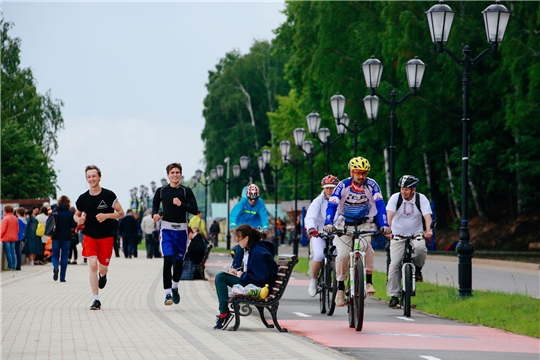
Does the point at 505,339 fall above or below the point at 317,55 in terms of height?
below

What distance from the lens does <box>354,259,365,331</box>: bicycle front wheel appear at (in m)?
12.3

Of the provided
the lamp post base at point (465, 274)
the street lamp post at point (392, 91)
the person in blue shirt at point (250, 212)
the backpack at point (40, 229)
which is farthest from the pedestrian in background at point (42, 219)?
the lamp post base at point (465, 274)

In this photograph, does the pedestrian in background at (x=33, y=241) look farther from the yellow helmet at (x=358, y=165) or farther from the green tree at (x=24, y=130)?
the green tree at (x=24, y=130)

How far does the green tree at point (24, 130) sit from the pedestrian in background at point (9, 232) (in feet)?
117

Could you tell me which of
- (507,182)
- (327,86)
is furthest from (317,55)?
(507,182)

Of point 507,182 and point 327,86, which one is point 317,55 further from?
point 507,182

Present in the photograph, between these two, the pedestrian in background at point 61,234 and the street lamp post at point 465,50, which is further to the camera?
the pedestrian in background at point 61,234

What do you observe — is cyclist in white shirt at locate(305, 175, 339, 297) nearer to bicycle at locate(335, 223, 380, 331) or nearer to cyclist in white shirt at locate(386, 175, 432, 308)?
cyclist in white shirt at locate(386, 175, 432, 308)

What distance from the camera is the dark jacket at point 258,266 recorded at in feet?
40.6

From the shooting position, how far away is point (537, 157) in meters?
43.8

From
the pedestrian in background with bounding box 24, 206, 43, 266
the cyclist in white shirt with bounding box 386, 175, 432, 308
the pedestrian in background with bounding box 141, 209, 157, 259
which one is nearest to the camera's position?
the cyclist in white shirt with bounding box 386, 175, 432, 308

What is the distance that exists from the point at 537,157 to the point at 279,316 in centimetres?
3092

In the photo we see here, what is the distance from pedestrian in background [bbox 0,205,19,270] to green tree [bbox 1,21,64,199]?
117 feet

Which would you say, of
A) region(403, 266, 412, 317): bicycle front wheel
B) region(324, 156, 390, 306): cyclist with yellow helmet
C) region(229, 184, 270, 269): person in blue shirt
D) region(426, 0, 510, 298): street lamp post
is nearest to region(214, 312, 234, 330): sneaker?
region(324, 156, 390, 306): cyclist with yellow helmet
